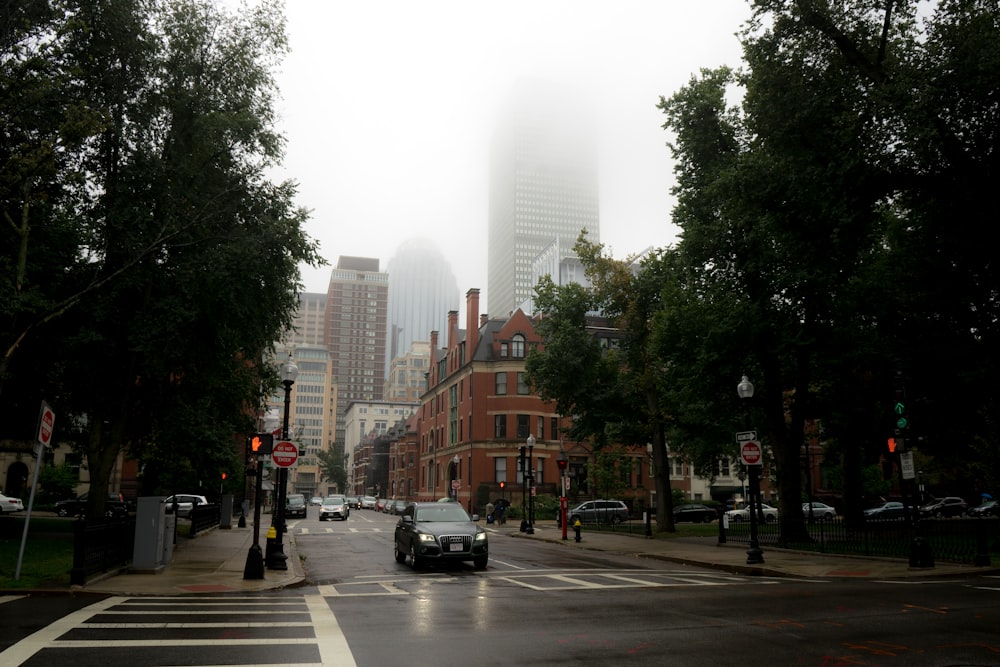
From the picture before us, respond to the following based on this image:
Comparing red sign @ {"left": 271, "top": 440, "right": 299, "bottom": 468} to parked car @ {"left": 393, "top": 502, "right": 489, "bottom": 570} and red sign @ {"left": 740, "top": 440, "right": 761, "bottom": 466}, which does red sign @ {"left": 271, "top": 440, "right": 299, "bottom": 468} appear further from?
red sign @ {"left": 740, "top": 440, "right": 761, "bottom": 466}

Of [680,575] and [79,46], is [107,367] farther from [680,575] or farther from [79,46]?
[680,575]

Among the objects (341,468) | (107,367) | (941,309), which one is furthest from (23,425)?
(341,468)

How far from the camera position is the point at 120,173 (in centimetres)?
2020

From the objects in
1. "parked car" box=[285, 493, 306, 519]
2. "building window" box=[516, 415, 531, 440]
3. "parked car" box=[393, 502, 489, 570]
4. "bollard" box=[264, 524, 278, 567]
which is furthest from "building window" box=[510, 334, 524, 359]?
"bollard" box=[264, 524, 278, 567]

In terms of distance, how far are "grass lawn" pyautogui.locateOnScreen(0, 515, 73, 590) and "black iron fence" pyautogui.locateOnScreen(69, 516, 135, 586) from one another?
1.33ft

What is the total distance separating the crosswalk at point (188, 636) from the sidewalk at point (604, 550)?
1926mm

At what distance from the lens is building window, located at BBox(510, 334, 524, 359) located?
6259 cm

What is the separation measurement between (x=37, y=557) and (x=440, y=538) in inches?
385

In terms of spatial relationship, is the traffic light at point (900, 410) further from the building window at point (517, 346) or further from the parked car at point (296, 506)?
the parked car at point (296, 506)

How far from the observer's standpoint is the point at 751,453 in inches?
762

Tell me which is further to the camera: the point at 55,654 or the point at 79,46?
the point at 79,46

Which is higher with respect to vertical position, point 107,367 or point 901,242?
point 901,242

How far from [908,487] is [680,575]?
21.5 ft

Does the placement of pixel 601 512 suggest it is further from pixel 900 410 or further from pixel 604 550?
pixel 900 410
